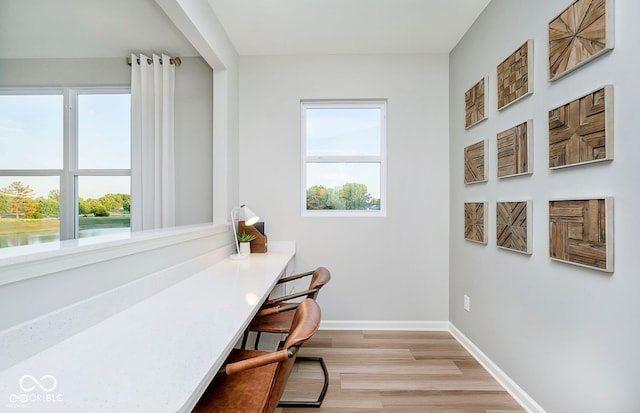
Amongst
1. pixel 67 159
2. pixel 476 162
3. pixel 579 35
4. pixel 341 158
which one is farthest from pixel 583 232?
pixel 67 159

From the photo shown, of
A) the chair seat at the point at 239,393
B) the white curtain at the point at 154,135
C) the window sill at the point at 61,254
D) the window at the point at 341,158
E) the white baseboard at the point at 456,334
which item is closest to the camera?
the window sill at the point at 61,254

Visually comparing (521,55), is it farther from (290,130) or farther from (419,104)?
(290,130)

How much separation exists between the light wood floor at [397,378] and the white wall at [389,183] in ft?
1.22

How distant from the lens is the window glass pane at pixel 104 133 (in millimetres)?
3225

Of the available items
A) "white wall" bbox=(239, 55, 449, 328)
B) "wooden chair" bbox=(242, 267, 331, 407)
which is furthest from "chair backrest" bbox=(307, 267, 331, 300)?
"white wall" bbox=(239, 55, 449, 328)

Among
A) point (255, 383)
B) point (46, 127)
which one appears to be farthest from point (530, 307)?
point (46, 127)

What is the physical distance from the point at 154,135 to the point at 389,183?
231 cm

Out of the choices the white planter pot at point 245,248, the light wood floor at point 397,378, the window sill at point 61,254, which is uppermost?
the window sill at point 61,254

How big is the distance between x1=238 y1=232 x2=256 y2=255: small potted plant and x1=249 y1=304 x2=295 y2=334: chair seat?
33.0 inches

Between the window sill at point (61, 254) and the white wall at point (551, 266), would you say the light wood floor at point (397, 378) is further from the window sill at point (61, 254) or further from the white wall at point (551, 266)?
the window sill at point (61, 254)

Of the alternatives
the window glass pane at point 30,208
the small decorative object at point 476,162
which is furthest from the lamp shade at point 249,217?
the window glass pane at point 30,208

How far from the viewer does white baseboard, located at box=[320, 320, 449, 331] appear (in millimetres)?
3090

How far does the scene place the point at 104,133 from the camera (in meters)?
3.23

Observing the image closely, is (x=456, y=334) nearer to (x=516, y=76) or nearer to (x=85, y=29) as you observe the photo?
(x=516, y=76)
